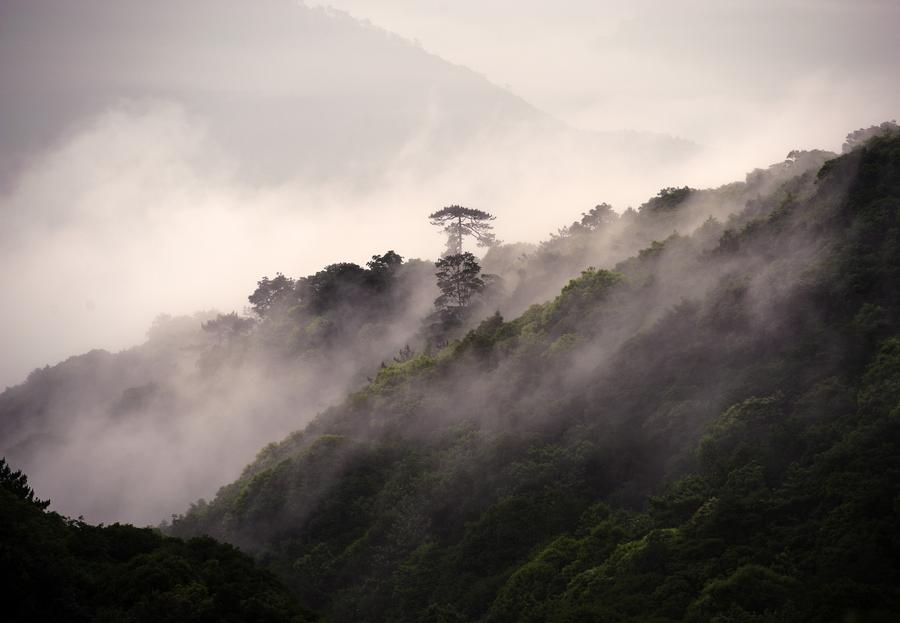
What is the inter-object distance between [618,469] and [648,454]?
1643 millimetres

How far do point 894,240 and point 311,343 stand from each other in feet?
188

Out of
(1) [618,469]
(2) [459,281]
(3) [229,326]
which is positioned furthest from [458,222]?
(1) [618,469]

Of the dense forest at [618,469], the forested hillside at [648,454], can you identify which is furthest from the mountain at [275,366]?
the forested hillside at [648,454]

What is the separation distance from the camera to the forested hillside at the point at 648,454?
30891 millimetres

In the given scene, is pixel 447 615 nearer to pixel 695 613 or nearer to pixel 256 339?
pixel 695 613

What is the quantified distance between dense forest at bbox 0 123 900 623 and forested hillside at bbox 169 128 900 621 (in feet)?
0.40

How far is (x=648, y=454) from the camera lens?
137 ft

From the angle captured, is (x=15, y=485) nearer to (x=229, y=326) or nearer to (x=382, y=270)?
(x=382, y=270)

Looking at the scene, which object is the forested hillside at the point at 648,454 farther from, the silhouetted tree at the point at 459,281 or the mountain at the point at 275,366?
the mountain at the point at 275,366

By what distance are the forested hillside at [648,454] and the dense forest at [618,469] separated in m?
0.12

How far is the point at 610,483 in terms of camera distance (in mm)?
42125

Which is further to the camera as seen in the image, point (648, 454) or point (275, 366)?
point (275, 366)

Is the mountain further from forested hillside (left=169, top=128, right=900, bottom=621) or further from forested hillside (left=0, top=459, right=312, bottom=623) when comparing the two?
forested hillside (left=0, top=459, right=312, bottom=623)

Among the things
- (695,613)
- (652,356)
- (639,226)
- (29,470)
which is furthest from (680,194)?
(29,470)
